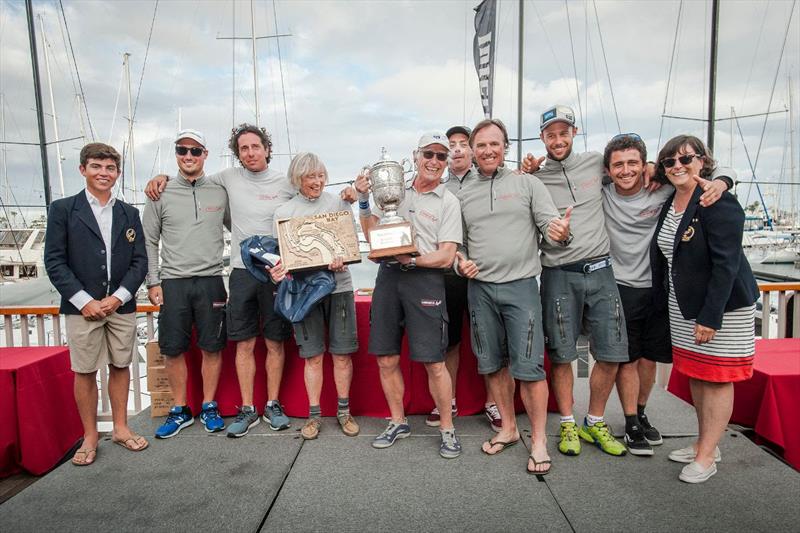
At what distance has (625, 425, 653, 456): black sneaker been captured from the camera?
111 inches

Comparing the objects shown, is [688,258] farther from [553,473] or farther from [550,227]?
[553,473]

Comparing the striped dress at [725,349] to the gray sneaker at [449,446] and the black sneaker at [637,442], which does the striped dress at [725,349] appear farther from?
the gray sneaker at [449,446]

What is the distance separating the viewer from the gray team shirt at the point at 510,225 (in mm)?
2721

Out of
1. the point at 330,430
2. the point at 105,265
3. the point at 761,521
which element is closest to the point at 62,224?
the point at 105,265

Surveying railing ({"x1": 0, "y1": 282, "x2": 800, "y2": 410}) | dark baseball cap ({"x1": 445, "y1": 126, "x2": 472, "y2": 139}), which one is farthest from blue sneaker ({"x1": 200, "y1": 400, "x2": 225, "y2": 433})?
dark baseball cap ({"x1": 445, "y1": 126, "x2": 472, "y2": 139})

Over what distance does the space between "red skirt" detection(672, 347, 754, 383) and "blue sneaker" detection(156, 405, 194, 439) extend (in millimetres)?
3367

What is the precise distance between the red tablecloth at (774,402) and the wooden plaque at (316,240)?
2.76m

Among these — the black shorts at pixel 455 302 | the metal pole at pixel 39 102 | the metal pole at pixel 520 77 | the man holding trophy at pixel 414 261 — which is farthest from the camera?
the metal pole at pixel 520 77

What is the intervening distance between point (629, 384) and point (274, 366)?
8.08 ft

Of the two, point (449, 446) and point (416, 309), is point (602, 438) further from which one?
point (416, 309)

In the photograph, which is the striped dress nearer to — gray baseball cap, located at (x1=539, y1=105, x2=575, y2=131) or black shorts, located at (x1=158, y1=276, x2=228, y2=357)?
gray baseball cap, located at (x1=539, y1=105, x2=575, y2=131)

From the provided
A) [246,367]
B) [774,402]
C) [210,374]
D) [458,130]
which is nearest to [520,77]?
[458,130]

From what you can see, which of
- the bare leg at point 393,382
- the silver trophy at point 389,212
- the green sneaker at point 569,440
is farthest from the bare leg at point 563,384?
the silver trophy at point 389,212

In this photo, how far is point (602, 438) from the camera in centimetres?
289
